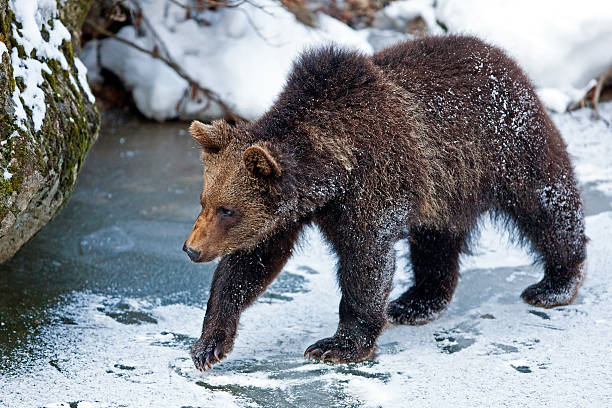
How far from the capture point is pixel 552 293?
15.0 ft

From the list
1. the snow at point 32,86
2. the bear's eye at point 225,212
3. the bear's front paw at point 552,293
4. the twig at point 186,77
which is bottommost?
the twig at point 186,77

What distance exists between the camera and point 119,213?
5914 mm

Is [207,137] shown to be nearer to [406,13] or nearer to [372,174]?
[372,174]

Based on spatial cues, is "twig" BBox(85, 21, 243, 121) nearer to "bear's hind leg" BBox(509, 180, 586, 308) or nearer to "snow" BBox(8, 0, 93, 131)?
"snow" BBox(8, 0, 93, 131)

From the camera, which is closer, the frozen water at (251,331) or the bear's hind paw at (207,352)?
the frozen water at (251,331)

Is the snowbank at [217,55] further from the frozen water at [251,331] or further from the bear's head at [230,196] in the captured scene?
the bear's head at [230,196]

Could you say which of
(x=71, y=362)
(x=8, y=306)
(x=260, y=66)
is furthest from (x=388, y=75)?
(x=260, y=66)

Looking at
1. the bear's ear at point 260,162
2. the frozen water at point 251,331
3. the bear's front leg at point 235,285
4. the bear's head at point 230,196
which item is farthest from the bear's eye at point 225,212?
the frozen water at point 251,331

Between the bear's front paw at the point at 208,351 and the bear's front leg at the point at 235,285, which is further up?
the bear's front leg at the point at 235,285

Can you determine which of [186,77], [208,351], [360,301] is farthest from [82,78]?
[186,77]

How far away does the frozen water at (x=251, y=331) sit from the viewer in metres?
3.50

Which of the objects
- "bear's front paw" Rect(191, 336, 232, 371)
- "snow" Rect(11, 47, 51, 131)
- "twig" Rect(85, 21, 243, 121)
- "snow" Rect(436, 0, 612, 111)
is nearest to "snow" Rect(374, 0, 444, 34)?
"snow" Rect(436, 0, 612, 111)

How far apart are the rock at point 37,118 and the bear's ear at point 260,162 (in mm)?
1209

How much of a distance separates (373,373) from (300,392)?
0.42 m
